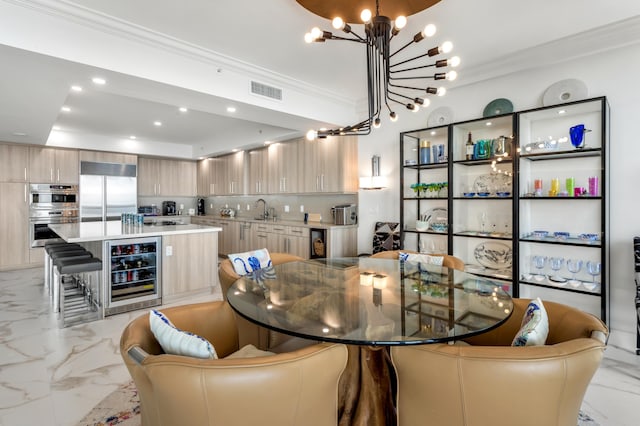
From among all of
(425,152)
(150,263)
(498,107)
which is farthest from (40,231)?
(498,107)

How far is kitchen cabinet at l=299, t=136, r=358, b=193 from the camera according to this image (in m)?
4.97

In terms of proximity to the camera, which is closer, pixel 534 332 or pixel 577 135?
pixel 534 332

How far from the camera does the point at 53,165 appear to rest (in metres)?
6.50

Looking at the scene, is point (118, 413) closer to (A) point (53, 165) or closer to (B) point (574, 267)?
(B) point (574, 267)

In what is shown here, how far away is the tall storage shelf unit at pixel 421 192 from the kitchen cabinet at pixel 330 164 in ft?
3.15

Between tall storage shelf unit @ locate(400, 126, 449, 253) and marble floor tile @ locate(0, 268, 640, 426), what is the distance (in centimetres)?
186

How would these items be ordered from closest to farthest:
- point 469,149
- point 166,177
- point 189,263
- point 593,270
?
point 593,270 → point 469,149 → point 189,263 → point 166,177

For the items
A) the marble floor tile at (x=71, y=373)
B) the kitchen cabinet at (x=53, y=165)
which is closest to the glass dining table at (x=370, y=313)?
the marble floor tile at (x=71, y=373)

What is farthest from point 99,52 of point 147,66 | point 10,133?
point 10,133

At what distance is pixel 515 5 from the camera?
2443 mm

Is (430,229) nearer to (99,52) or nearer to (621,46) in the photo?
(621,46)

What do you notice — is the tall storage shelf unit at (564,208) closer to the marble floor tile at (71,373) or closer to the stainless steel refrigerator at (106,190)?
the marble floor tile at (71,373)

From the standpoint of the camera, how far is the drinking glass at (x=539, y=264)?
3.12 meters

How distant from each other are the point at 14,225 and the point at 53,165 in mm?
1302
